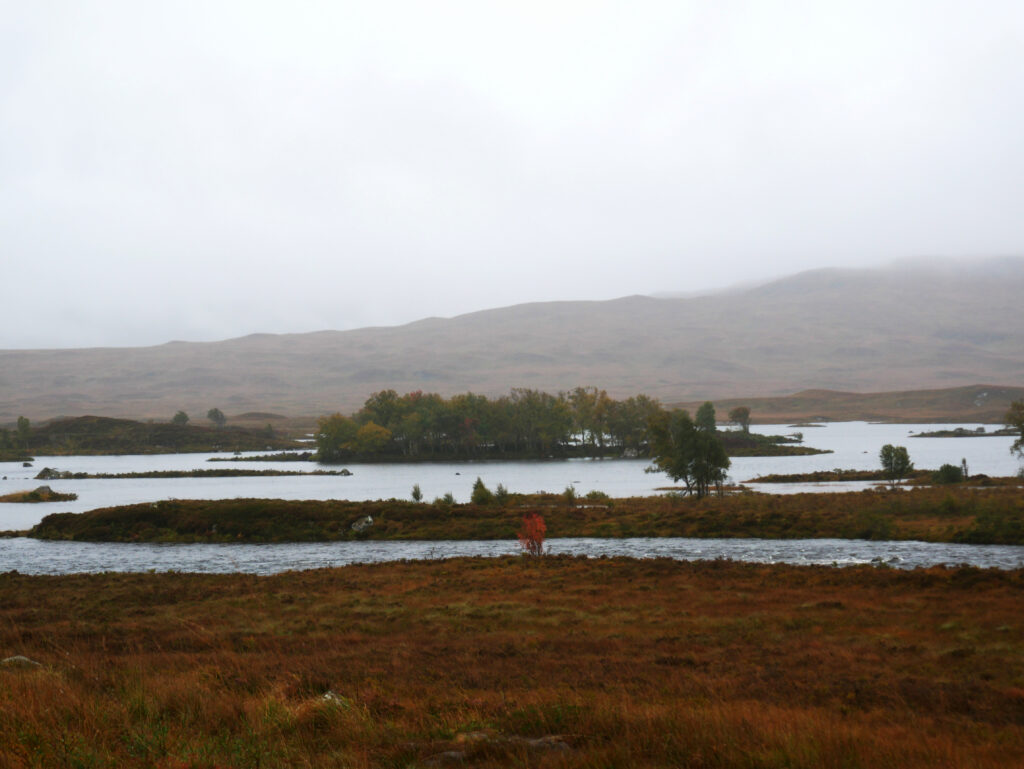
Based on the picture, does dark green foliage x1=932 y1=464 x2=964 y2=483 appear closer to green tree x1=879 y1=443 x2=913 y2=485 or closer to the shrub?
green tree x1=879 y1=443 x2=913 y2=485

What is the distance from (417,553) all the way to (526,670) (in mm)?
27109

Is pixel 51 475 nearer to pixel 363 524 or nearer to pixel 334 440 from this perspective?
pixel 334 440

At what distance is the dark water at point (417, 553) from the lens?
3350 cm

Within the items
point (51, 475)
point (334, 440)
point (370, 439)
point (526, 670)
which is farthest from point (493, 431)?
point (526, 670)

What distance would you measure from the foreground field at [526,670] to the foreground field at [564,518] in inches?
560

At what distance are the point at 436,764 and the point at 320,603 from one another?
1869cm

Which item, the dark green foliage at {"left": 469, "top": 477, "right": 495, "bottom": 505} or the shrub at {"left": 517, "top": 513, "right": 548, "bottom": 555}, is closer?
the shrub at {"left": 517, "top": 513, "right": 548, "bottom": 555}

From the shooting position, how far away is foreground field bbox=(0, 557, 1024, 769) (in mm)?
7902

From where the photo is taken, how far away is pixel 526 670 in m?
14.8

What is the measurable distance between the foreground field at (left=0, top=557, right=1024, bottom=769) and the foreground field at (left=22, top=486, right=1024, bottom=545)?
1421cm

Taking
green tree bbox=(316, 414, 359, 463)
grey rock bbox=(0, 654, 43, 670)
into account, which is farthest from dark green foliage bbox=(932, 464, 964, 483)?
green tree bbox=(316, 414, 359, 463)

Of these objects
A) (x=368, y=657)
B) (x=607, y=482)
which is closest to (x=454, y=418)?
(x=607, y=482)

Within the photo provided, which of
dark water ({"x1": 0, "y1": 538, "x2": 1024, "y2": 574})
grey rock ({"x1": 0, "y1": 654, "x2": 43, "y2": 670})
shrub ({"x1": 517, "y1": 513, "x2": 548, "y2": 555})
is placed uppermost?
grey rock ({"x1": 0, "y1": 654, "x2": 43, "y2": 670})

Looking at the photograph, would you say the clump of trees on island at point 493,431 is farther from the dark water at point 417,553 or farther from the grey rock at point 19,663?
the grey rock at point 19,663
